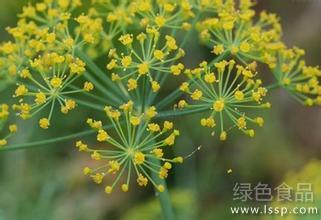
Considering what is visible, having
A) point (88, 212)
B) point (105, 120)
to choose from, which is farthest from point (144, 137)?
point (105, 120)

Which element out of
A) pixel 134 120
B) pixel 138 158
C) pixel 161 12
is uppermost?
pixel 161 12

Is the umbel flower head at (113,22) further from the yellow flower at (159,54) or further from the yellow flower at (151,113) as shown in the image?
the yellow flower at (151,113)

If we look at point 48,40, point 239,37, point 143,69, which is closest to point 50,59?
point 48,40

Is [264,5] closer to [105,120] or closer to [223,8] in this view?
[105,120]

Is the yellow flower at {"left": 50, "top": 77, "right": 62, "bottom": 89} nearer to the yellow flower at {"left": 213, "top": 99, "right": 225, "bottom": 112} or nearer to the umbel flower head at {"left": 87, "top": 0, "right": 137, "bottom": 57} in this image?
the umbel flower head at {"left": 87, "top": 0, "right": 137, "bottom": 57}

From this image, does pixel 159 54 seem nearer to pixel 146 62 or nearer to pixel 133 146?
pixel 146 62

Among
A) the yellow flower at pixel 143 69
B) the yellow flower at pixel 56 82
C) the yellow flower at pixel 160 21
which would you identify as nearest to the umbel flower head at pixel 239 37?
the yellow flower at pixel 160 21

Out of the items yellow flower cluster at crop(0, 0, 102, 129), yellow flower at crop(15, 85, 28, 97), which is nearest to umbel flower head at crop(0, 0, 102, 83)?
yellow flower cluster at crop(0, 0, 102, 129)
